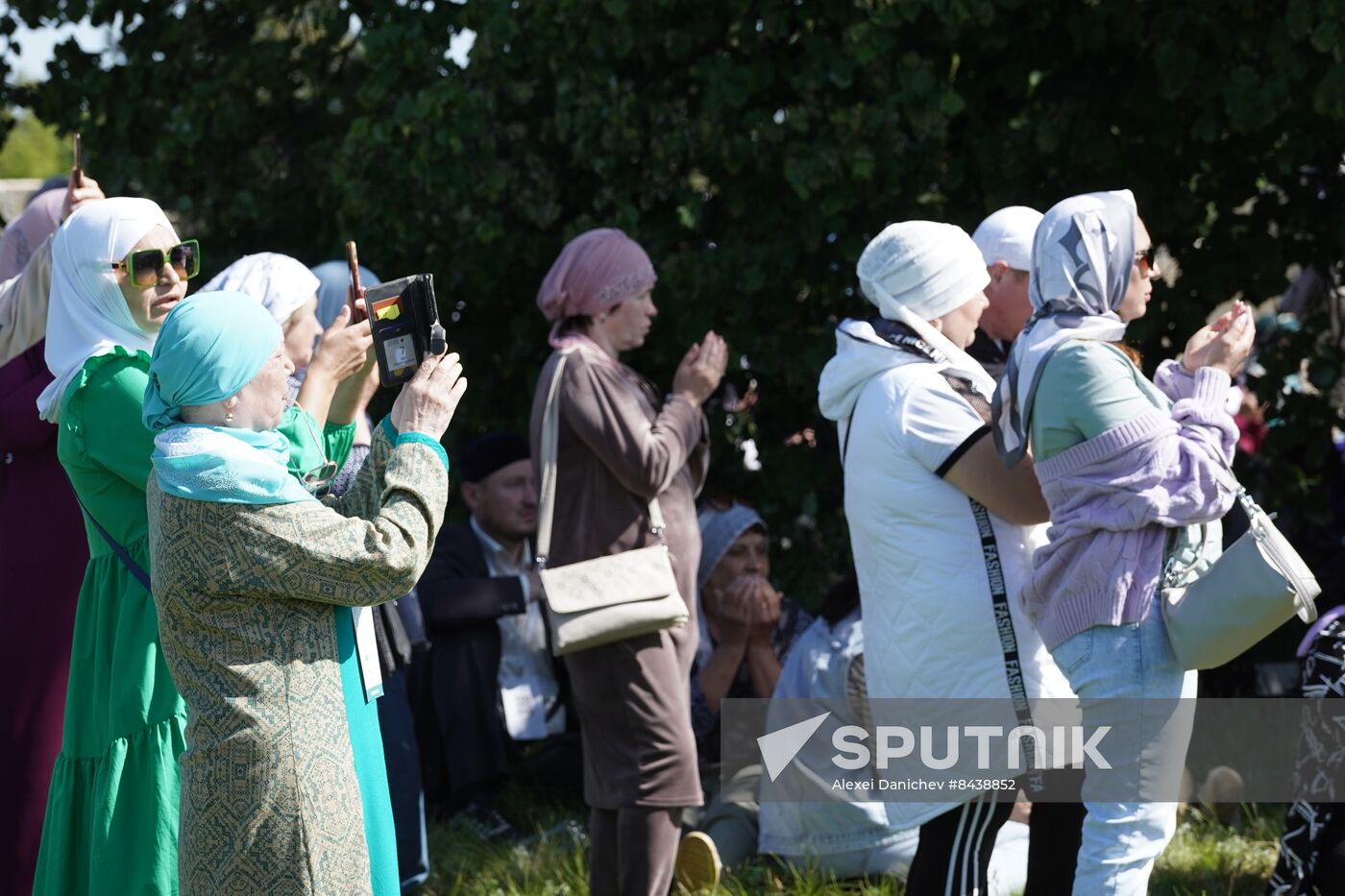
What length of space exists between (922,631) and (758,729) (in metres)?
2.17

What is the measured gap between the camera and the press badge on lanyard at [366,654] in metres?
2.99

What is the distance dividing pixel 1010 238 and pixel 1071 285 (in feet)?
2.54

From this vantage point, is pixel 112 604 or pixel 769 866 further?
pixel 769 866

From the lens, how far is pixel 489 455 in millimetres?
5934

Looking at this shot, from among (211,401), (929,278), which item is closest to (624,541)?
(929,278)

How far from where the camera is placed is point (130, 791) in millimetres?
3254

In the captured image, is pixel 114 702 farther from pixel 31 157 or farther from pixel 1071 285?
pixel 31 157

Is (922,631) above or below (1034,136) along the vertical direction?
below

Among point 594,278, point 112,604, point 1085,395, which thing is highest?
point 594,278

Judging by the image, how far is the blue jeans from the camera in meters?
3.27

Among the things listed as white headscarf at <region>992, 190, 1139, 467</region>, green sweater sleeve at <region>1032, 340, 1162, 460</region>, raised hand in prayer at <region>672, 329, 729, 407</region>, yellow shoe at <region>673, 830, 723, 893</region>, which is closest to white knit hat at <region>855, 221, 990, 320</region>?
white headscarf at <region>992, 190, 1139, 467</region>

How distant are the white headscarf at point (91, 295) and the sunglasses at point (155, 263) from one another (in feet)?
0.09

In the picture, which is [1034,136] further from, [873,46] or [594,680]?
[594,680]

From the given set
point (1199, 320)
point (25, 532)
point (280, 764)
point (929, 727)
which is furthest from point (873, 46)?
point (280, 764)
